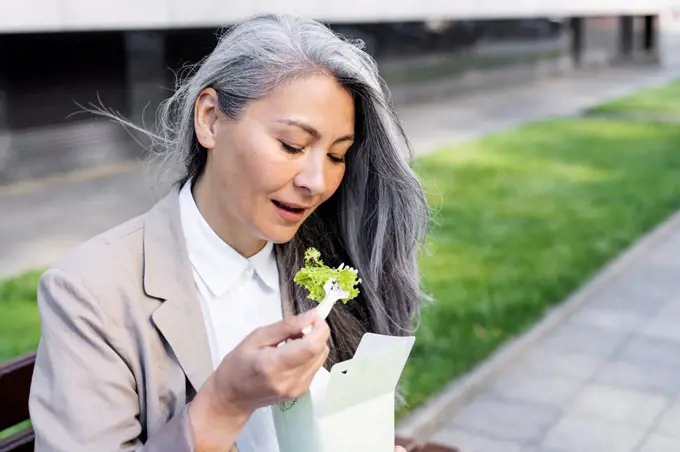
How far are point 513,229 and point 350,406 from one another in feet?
21.8

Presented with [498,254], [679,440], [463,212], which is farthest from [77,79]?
[679,440]

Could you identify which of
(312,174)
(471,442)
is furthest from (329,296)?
(471,442)

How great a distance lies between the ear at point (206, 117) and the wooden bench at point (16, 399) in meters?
0.76

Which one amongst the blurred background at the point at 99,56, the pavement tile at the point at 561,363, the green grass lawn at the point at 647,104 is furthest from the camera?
the green grass lawn at the point at 647,104

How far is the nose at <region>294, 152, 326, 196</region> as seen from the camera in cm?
172

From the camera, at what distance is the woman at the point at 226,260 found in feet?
4.93

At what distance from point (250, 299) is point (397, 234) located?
36 cm

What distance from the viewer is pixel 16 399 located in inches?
86.0

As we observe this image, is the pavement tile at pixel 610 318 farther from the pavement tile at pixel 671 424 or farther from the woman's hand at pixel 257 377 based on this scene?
the woman's hand at pixel 257 377

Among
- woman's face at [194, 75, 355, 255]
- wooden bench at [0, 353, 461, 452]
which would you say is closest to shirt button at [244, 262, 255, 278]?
woman's face at [194, 75, 355, 255]

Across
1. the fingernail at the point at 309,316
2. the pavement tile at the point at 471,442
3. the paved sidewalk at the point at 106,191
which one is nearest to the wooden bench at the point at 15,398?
the fingernail at the point at 309,316

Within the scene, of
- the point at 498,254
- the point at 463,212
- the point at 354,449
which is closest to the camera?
the point at 354,449

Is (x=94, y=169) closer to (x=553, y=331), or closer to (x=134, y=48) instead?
(x=134, y=48)

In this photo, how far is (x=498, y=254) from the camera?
7172 millimetres
